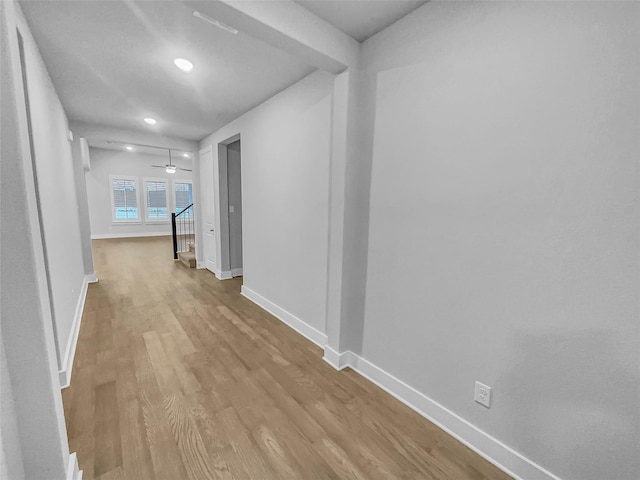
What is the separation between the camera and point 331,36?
1.78 m

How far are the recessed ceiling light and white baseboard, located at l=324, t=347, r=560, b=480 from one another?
2.67 metres

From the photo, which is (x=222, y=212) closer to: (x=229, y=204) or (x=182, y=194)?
(x=229, y=204)

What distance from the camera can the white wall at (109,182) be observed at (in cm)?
815

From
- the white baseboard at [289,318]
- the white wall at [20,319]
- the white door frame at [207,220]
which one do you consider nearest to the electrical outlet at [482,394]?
the white baseboard at [289,318]

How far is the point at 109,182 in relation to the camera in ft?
27.3

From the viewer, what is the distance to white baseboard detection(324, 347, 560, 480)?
129cm

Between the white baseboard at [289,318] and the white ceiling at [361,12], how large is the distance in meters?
2.41

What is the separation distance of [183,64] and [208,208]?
2878mm

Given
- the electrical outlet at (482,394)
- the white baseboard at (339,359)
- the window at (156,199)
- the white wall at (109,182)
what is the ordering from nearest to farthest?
the electrical outlet at (482,394)
the white baseboard at (339,359)
the white wall at (109,182)
the window at (156,199)

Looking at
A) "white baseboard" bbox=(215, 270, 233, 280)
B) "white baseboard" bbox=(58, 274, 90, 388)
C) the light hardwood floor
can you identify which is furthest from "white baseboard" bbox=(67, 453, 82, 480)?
"white baseboard" bbox=(215, 270, 233, 280)

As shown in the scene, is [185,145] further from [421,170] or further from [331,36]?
[421,170]

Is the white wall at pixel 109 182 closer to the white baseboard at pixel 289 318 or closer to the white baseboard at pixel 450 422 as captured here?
the white baseboard at pixel 289 318

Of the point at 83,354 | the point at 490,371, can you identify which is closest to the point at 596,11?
the point at 490,371

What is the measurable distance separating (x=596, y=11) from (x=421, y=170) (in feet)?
2.87
